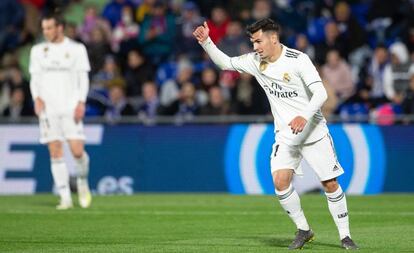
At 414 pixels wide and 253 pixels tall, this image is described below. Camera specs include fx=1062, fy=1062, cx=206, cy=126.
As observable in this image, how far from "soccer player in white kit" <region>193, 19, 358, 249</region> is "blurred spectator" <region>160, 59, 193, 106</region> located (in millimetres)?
11353

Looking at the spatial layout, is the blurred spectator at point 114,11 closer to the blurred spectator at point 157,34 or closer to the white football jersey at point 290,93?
the blurred spectator at point 157,34

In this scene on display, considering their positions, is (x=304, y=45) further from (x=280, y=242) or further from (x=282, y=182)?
(x=282, y=182)

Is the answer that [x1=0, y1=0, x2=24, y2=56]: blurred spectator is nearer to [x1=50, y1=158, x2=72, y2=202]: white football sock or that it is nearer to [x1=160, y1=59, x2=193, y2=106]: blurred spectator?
[x1=160, y1=59, x2=193, y2=106]: blurred spectator

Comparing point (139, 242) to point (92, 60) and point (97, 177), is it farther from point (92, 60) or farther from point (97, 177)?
point (92, 60)

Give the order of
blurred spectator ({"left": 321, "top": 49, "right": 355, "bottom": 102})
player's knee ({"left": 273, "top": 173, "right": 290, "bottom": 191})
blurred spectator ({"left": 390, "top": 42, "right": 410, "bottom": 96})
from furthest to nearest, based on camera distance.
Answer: blurred spectator ({"left": 321, "top": 49, "right": 355, "bottom": 102}), blurred spectator ({"left": 390, "top": 42, "right": 410, "bottom": 96}), player's knee ({"left": 273, "top": 173, "right": 290, "bottom": 191})

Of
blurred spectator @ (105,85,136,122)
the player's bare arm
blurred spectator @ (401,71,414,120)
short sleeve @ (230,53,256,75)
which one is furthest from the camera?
blurred spectator @ (105,85,136,122)

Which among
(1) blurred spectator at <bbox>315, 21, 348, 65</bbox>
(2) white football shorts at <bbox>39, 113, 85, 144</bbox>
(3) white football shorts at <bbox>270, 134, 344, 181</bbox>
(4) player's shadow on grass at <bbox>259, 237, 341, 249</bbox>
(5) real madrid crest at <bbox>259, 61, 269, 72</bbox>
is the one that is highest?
(5) real madrid crest at <bbox>259, 61, 269, 72</bbox>

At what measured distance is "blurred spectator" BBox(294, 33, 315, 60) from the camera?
73.2 feet

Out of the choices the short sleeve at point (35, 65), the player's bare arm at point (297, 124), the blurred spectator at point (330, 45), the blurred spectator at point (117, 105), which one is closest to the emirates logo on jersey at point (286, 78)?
the player's bare arm at point (297, 124)

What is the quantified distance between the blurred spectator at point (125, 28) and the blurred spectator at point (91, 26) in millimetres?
195

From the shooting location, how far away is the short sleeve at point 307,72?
10867mm

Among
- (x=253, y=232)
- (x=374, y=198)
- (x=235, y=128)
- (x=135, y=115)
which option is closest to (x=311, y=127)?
(x=253, y=232)

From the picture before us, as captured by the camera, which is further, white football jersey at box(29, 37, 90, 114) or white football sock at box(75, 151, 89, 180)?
white football sock at box(75, 151, 89, 180)

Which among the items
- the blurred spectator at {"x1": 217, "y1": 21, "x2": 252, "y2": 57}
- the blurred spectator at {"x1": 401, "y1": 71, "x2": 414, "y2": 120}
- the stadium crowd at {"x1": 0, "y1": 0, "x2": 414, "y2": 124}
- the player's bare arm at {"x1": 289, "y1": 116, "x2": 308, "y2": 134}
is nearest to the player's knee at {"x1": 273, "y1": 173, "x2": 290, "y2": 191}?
the player's bare arm at {"x1": 289, "y1": 116, "x2": 308, "y2": 134}
